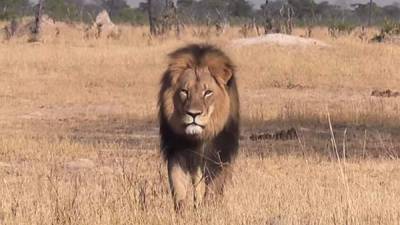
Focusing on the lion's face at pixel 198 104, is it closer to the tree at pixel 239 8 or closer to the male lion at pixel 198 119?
the male lion at pixel 198 119

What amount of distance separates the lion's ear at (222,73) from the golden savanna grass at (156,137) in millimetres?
864

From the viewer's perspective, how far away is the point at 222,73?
6.77m

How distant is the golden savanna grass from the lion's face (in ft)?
1.65

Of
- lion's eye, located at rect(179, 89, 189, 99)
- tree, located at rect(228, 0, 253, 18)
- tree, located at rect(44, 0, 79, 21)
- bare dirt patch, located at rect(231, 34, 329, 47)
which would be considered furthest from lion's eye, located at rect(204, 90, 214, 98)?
tree, located at rect(228, 0, 253, 18)

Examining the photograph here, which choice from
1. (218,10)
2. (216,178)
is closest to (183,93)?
(216,178)

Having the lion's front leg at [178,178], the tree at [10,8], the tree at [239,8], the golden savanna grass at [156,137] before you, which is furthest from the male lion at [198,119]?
the tree at [239,8]

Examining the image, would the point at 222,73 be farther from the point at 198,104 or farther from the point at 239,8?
the point at 239,8

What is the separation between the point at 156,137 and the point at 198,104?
681 centimetres

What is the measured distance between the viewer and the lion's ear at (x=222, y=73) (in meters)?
6.74

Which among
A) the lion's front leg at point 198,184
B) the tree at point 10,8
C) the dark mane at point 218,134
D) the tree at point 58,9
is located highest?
the dark mane at point 218,134

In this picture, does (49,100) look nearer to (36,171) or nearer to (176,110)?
(36,171)

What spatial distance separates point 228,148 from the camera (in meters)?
6.95

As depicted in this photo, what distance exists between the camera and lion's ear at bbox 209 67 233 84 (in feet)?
22.1

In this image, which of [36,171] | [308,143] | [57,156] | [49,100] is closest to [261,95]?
[49,100]
